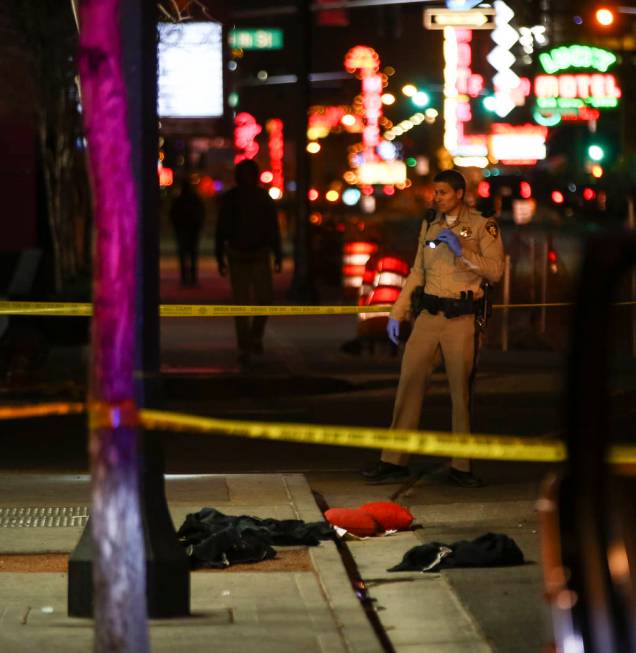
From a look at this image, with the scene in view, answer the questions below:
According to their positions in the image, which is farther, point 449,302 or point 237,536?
point 449,302

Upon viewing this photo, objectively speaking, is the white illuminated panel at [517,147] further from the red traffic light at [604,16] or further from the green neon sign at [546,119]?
the red traffic light at [604,16]

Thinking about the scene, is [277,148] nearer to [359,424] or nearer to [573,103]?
[573,103]

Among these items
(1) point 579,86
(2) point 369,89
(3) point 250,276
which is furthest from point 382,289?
(2) point 369,89

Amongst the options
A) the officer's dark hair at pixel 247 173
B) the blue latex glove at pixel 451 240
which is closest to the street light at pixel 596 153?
the officer's dark hair at pixel 247 173

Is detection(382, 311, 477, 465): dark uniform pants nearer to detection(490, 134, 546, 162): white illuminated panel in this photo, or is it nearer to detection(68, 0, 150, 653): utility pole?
detection(68, 0, 150, 653): utility pole

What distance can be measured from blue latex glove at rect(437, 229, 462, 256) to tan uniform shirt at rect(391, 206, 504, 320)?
1.5 inches

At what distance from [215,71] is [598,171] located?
73.3 feet

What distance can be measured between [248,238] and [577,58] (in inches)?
1375

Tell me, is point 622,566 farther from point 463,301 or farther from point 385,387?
point 385,387

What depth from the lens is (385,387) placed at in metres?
15.4

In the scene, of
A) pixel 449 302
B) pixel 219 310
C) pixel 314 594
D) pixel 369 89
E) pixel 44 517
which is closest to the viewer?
pixel 314 594

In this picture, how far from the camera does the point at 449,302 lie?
10008 mm

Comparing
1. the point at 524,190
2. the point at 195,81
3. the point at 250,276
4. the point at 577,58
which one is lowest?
the point at 524,190

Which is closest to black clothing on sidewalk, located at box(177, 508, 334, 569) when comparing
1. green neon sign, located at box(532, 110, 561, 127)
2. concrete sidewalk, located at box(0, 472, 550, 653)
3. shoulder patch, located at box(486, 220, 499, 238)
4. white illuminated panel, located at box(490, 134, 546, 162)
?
concrete sidewalk, located at box(0, 472, 550, 653)
